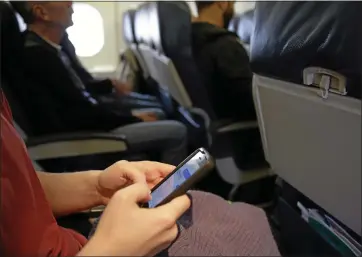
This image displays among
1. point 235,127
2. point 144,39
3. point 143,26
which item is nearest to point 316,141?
point 235,127

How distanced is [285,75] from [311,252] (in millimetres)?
412

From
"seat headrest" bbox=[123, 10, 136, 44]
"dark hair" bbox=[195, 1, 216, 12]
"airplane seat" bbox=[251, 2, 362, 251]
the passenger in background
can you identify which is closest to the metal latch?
"airplane seat" bbox=[251, 2, 362, 251]

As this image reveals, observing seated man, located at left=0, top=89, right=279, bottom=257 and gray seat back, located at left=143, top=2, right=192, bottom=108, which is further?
gray seat back, located at left=143, top=2, right=192, bottom=108

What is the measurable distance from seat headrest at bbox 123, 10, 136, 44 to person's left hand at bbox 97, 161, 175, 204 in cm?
265

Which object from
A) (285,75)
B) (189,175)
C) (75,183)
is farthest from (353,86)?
(75,183)

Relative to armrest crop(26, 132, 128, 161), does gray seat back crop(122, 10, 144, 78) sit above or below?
below

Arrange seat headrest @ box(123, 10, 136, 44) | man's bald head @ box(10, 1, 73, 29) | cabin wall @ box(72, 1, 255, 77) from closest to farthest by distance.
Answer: man's bald head @ box(10, 1, 73, 29) → cabin wall @ box(72, 1, 255, 77) → seat headrest @ box(123, 10, 136, 44)

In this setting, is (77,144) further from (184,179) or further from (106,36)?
(106,36)

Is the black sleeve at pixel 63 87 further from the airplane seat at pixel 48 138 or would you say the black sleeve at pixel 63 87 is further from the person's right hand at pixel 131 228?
the person's right hand at pixel 131 228

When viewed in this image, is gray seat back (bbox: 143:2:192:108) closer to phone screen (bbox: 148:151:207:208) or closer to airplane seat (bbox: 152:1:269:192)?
airplane seat (bbox: 152:1:269:192)

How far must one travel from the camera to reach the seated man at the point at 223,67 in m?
1.81

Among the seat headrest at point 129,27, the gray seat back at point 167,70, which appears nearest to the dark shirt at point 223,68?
the gray seat back at point 167,70

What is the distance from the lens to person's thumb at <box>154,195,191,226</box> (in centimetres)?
53

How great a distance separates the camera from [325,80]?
0.79m
